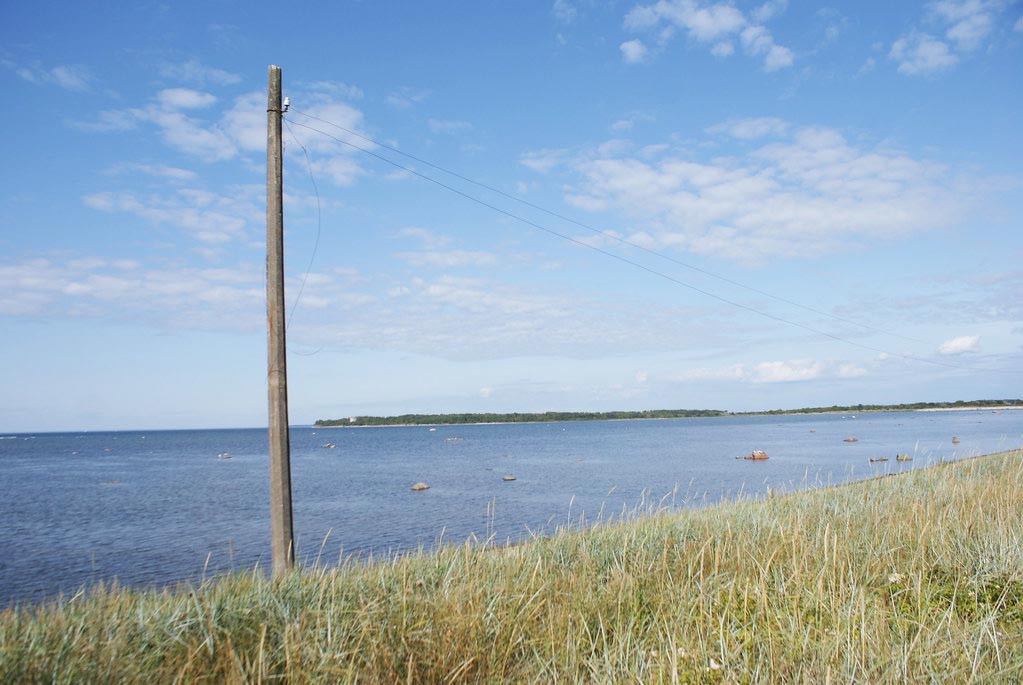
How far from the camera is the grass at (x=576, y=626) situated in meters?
4.35

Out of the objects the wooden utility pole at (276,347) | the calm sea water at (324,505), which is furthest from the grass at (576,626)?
the calm sea water at (324,505)

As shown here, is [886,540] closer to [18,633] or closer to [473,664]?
[473,664]

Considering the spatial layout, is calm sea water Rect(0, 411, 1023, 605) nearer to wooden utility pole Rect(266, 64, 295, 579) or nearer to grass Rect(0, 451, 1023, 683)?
wooden utility pole Rect(266, 64, 295, 579)

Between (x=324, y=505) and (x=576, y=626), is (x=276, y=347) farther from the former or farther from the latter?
(x=324, y=505)

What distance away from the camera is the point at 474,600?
5555 millimetres

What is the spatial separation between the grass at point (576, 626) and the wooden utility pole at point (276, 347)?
128 centimetres

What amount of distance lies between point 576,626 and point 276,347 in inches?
184

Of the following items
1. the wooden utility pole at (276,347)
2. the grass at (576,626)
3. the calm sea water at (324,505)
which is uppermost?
the wooden utility pole at (276,347)

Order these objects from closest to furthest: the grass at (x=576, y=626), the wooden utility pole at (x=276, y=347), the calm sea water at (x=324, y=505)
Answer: the grass at (x=576, y=626), the wooden utility pole at (x=276, y=347), the calm sea water at (x=324, y=505)

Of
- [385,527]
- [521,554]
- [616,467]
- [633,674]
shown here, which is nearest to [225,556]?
[385,527]

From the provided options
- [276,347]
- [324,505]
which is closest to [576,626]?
[276,347]

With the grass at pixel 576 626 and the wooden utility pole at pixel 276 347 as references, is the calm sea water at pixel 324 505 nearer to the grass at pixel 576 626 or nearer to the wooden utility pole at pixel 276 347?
the wooden utility pole at pixel 276 347

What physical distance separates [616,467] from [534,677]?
43.1 metres

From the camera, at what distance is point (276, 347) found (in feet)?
26.3
